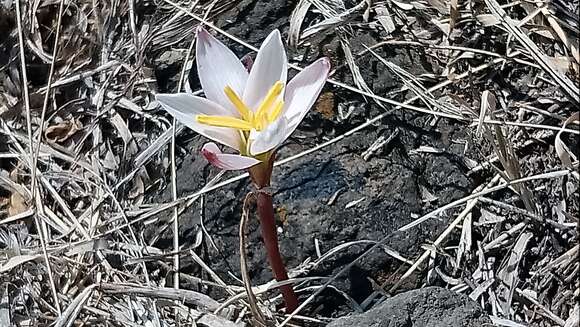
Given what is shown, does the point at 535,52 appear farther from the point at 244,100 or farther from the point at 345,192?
the point at 244,100

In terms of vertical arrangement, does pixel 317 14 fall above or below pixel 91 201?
above

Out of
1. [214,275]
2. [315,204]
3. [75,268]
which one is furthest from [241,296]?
[75,268]

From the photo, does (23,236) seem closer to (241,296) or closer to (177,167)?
(177,167)

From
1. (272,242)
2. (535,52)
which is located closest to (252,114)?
(272,242)

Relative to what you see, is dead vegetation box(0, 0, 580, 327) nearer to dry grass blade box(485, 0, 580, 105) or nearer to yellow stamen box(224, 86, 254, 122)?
dry grass blade box(485, 0, 580, 105)

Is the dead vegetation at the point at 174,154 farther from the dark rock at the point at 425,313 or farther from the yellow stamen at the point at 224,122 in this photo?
the yellow stamen at the point at 224,122

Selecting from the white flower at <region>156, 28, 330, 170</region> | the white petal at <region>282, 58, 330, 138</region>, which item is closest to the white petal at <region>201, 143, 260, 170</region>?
the white flower at <region>156, 28, 330, 170</region>

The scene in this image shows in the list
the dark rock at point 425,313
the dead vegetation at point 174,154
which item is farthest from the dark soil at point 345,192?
the dark rock at point 425,313
